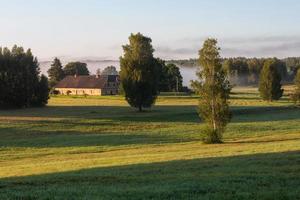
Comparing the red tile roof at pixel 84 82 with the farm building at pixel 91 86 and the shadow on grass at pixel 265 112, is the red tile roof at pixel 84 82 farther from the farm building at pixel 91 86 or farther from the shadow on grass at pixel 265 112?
the shadow on grass at pixel 265 112

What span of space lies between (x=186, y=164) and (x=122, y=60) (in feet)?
181

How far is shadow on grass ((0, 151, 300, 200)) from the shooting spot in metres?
12.8

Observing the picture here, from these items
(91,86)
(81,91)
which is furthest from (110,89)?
(81,91)

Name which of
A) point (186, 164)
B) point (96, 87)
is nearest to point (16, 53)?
point (96, 87)

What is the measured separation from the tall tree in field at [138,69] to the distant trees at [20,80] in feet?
84.6

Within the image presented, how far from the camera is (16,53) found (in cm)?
10212

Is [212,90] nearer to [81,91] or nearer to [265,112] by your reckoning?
[265,112]

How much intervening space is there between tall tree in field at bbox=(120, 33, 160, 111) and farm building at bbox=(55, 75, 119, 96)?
83559mm

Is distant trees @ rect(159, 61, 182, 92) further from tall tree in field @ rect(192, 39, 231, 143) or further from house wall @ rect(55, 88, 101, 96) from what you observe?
tall tree in field @ rect(192, 39, 231, 143)

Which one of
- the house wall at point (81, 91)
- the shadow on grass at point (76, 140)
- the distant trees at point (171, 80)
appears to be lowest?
the shadow on grass at point (76, 140)

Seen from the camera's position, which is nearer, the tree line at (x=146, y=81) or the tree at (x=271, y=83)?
the tree line at (x=146, y=81)

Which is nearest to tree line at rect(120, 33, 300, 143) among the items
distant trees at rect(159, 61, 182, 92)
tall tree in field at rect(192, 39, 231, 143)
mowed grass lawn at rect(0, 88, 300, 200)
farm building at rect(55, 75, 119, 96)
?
tall tree in field at rect(192, 39, 231, 143)

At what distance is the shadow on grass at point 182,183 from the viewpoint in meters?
12.8

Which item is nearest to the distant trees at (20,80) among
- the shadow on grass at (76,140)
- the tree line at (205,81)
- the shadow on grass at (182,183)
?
the tree line at (205,81)
